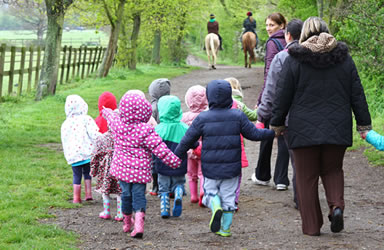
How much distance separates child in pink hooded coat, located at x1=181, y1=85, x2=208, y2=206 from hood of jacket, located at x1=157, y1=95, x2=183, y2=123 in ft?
1.10

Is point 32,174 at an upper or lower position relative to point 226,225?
lower

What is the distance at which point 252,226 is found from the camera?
675 cm

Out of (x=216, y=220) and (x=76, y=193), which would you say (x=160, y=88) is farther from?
(x=216, y=220)

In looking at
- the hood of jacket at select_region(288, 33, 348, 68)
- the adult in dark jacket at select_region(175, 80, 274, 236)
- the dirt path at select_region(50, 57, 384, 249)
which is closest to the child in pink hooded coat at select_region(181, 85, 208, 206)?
the dirt path at select_region(50, 57, 384, 249)

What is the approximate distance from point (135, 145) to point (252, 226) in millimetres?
1537

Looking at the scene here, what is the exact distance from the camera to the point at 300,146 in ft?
19.4

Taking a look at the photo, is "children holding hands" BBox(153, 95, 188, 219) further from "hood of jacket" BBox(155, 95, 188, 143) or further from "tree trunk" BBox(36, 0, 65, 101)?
"tree trunk" BBox(36, 0, 65, 101)

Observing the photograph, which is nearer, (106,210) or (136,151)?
(136,151)

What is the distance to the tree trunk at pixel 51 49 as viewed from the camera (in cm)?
1708

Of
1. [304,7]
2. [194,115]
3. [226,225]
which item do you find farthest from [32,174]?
[304,7]

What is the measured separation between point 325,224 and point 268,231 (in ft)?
2.22

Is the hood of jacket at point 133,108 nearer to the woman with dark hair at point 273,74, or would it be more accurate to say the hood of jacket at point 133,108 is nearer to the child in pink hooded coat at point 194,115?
the child in pink hooded coat at point 194,115

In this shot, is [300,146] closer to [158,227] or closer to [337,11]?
[158,227]

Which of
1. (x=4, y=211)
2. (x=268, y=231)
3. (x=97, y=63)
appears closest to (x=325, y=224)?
(x=268, y=231)
